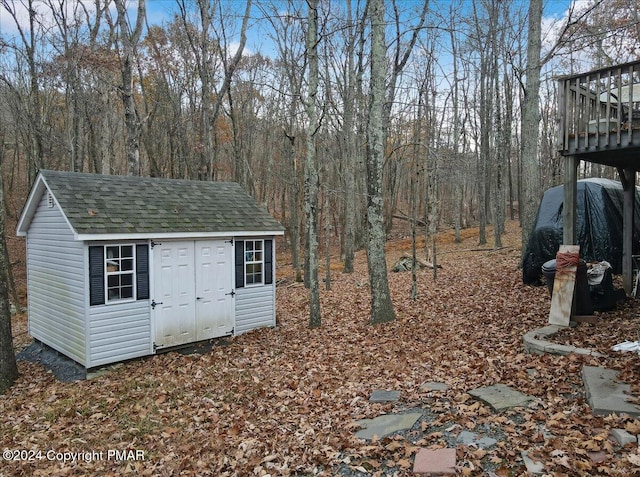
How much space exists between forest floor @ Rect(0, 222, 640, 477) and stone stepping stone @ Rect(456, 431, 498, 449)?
0.21 feet

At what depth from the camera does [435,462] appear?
358 centimetres

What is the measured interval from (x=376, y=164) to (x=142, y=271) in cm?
528

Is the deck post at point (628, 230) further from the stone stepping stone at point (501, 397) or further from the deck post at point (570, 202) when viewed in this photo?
the stone stepping stone at point (501, 397)

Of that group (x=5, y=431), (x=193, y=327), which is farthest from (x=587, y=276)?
(x=5, y=431)

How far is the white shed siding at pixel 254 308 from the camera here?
1036 cm

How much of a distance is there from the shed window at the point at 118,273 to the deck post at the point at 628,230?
9.22m

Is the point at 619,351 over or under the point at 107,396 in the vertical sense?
over

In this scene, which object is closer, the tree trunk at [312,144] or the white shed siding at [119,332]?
the white shed siding at [119,332]

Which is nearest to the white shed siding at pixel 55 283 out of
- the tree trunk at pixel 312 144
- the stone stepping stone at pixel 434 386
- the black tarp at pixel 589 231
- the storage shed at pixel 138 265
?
the storage shed at pixel 138 265

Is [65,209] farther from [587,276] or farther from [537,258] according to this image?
[537,258]

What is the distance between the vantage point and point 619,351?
207 inches

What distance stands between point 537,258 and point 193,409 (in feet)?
27.4

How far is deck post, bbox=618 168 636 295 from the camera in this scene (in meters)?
7.91

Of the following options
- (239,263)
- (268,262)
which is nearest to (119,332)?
(239,263)
